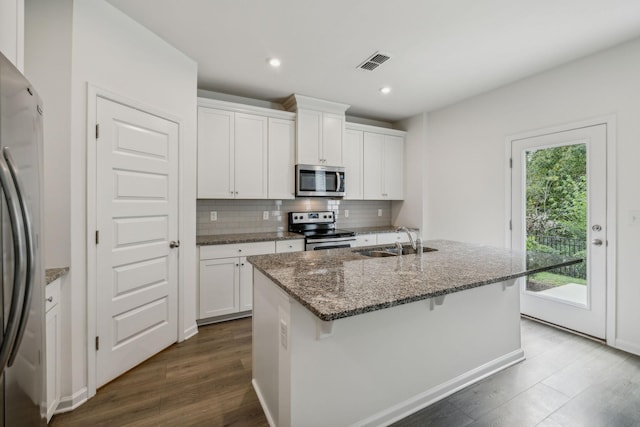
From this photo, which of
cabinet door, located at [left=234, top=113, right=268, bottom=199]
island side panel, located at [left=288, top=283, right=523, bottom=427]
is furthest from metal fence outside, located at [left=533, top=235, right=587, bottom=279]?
cabinet door, located at [left=234, top=113, right=268, bottom=199]

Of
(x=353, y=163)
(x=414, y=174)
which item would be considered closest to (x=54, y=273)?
(x=353, y=163)

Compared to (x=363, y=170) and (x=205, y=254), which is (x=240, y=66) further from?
(x=363, y=170)

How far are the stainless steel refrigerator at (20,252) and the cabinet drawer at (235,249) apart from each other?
1.91 metres

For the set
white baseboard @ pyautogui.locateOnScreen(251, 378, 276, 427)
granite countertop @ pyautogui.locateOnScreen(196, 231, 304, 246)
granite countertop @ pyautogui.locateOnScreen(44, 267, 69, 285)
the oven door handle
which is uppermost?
granite countertop @ pyautogui.locateOnScreen(196, 231, 304, 246)

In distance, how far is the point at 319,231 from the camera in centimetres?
391

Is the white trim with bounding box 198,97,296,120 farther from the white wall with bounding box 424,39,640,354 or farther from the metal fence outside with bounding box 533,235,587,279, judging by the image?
the metal fence outside with bounding box 533,235,587,279

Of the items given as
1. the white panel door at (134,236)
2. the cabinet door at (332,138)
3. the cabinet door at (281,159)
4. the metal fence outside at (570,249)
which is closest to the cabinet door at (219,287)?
the white panel door at (134,236)

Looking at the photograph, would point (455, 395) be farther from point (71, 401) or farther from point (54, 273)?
point (54, 273)

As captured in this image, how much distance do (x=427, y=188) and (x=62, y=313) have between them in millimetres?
4314

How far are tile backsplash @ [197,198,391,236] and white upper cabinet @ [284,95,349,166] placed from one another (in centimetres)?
66

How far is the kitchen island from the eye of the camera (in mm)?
1372

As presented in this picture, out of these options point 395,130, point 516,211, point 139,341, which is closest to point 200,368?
point 139,341

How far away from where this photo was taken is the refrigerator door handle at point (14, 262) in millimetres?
833

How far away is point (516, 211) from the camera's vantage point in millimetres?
3314
